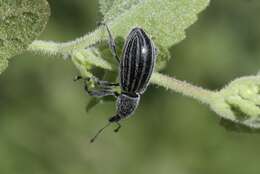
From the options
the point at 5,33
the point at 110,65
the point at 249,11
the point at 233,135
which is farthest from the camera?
the point at 249,11

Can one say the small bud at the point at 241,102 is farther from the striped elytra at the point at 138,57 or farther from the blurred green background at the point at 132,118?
the blurred green background at the point at 132,118

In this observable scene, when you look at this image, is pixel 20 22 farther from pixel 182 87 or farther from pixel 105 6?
pixel 182 87

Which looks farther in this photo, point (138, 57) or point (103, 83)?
point (103, 83)

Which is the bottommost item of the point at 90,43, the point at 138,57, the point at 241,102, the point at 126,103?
the point at 126,103

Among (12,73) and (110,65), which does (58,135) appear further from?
(110,65)

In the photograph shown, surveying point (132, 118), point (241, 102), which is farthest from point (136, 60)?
point (132, 118)

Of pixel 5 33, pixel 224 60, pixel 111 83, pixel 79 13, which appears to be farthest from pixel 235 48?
pixel 5 33

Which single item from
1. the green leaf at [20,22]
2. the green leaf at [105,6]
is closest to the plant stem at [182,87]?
the green leaf at [105,6]
